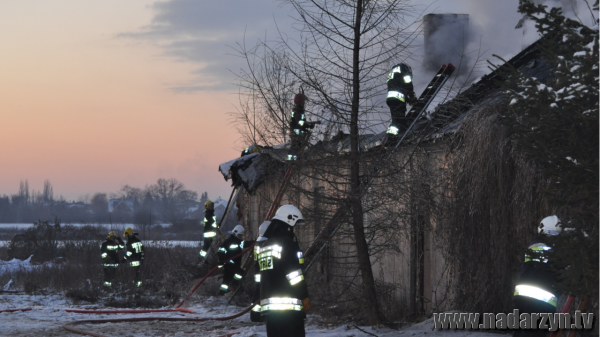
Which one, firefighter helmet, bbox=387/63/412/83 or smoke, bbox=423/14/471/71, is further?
smoke, bbox=423/14/471/71

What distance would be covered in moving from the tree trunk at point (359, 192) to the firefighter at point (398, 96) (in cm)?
57

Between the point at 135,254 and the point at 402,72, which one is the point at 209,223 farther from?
the point at 402,72

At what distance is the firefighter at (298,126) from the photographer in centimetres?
770

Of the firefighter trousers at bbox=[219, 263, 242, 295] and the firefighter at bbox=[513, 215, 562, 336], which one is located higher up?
the firefighter at bbox=[513, 215, 562, 336]

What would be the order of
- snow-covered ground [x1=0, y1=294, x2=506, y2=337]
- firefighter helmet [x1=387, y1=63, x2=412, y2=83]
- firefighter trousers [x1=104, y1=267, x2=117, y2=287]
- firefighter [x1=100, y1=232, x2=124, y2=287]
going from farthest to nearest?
1. firefighter [x1=100, y1=232, x2=124, y2=287]
2. firefighter trousers [x1=104, y1=267, x2=117, y2=287]
3. firefighter helmet [x1=387, y1=63, x2=412, y2=83]
4. snow-covered ground [x1=0, y1=294, x2=506, y2=337]

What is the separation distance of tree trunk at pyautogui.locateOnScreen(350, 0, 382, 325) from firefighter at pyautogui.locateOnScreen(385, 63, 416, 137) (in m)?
0.57

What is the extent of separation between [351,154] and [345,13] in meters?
1.98

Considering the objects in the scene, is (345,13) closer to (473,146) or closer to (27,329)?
(473,146)

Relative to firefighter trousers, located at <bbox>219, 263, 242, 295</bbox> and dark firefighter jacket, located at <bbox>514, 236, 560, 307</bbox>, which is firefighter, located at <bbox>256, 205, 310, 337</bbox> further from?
firefighter trousers, located at <bbox>219, 263, 242, 295</bbox>

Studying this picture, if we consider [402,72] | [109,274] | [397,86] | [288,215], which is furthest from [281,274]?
[109,274]

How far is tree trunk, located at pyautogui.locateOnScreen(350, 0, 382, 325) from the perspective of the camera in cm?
743

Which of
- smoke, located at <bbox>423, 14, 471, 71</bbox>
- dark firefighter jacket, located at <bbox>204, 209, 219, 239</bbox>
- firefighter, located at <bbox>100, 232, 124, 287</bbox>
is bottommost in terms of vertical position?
firefighter, located at <bbox>100, 232, 124, 287</bbox>

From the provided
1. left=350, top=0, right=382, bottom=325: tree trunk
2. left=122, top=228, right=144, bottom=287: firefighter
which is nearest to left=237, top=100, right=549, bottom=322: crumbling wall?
left=350, top=0, right=382, bottom=325: tree trunk

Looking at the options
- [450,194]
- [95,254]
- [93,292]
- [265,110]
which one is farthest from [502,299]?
[95,254]
